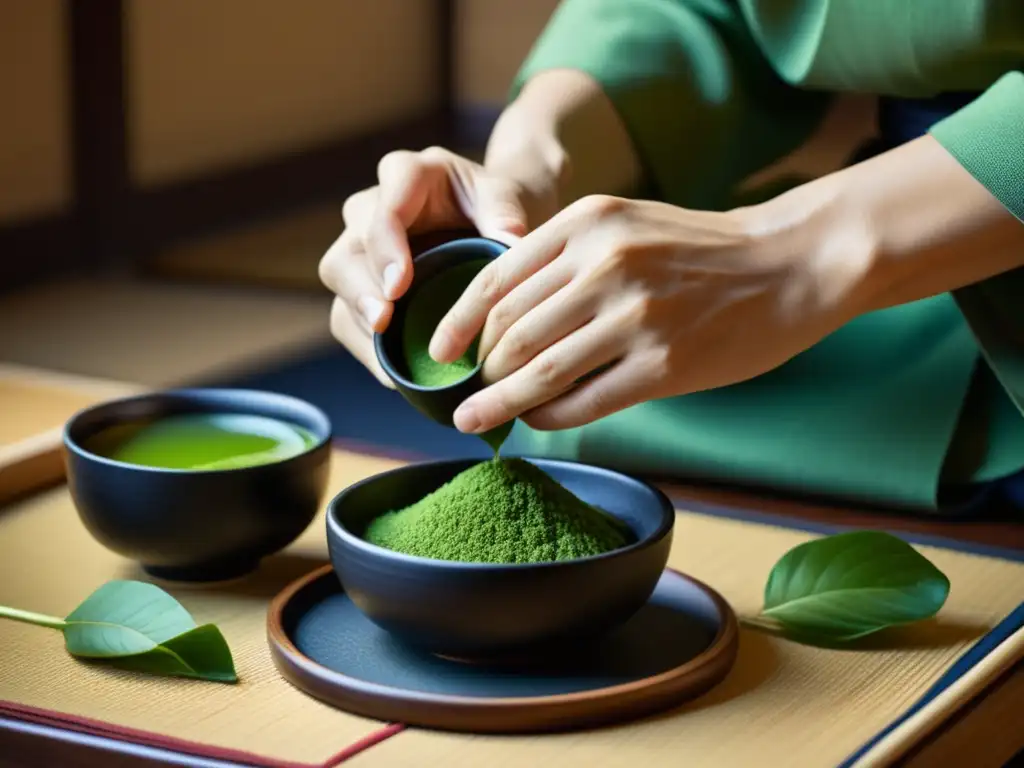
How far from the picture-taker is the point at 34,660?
1009 mm

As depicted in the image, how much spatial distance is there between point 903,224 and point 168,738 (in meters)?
0.64

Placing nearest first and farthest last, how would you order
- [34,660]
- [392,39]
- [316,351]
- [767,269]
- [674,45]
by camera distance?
[34,660] < [767,269] < [674,45] < [316,351] < [392,39]

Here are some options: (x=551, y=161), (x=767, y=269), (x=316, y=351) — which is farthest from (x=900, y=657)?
(x=316, y=351)

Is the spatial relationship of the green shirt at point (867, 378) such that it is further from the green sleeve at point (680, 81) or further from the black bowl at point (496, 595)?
the black bowl at point (496, 595)

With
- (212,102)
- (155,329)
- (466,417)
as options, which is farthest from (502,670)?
(212,102)

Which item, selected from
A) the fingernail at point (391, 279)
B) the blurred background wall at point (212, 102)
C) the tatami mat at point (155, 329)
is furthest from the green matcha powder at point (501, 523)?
the blurred background wall at point (212, 102)

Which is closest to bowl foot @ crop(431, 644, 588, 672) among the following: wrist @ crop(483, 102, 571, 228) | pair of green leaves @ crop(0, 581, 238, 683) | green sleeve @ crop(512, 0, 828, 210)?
pair of green leaves @ crop(0, 581, 238, 683)

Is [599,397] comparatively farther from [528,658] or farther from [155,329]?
[155,329]

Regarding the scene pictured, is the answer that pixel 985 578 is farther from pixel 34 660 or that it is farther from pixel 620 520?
pixel 34 660

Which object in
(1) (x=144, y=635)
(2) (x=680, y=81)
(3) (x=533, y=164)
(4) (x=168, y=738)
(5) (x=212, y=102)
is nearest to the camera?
(4) (x=168, y=738)

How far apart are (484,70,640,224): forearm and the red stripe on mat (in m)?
0.58

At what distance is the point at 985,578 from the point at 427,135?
11.4 feet

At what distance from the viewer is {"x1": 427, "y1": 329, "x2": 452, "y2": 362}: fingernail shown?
105cm

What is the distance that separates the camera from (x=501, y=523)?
962 mm
